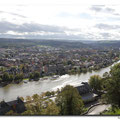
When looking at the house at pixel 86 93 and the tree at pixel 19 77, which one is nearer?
the house at pixel 86 93

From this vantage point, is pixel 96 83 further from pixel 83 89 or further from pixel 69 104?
pixel 69 104

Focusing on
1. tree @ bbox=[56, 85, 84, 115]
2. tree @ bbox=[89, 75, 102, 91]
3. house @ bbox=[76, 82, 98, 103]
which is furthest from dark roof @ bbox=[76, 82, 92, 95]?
tree @ bbox=[56, 85, 84, 115]

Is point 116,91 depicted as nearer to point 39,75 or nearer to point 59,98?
point 59,98

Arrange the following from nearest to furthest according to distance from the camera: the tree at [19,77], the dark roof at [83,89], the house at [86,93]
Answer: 1. the house at [86,93]
2. the dark roof at [83,89]
3. the tree at [19,77]

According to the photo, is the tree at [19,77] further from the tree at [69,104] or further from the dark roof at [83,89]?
the tree at [69,104]

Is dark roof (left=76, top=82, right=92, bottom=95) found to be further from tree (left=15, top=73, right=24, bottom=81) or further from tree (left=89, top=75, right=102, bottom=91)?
tree (left=15, top=73, right=24, bottom=81)

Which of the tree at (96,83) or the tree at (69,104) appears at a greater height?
the tree at (69,104)

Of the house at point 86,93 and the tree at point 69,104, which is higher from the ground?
the tree at point 69,104

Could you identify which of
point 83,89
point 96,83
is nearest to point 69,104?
point 83,89

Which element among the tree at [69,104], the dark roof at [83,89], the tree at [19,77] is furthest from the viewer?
the tree at [19,77]

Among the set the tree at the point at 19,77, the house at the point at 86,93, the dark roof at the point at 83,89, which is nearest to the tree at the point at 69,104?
the house at the point at 86,93

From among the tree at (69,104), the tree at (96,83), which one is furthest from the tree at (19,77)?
the tree at (69,104)
